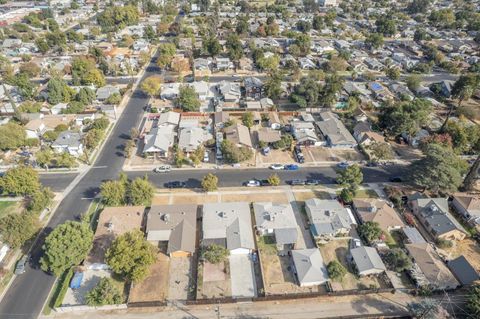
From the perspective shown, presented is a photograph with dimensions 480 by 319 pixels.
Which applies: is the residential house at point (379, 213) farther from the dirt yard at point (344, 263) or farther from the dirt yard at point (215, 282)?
the dirt yard at point (215, 282)

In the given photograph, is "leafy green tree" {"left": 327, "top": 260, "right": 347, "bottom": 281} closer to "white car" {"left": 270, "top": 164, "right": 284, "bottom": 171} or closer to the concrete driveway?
the concrete driveway

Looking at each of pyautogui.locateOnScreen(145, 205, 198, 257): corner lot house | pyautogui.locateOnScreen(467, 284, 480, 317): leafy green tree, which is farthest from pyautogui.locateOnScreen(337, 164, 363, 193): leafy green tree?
pyautogui.locateOnScreen(145, 205, 198, 257): corner lot house

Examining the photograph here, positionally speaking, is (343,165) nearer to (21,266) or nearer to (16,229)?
(16,229)

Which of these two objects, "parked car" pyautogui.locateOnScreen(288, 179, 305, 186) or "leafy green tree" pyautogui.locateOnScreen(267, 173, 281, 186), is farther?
"parked car" pyautogui.locateOnScreen(288, 179, 305, 186)

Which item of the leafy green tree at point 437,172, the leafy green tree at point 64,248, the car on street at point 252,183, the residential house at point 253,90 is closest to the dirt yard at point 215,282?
the leafy green tree at point 64,248

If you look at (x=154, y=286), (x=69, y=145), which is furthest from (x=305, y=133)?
(x=69, y=145)

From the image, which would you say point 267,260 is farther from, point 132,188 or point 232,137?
point 232,137
